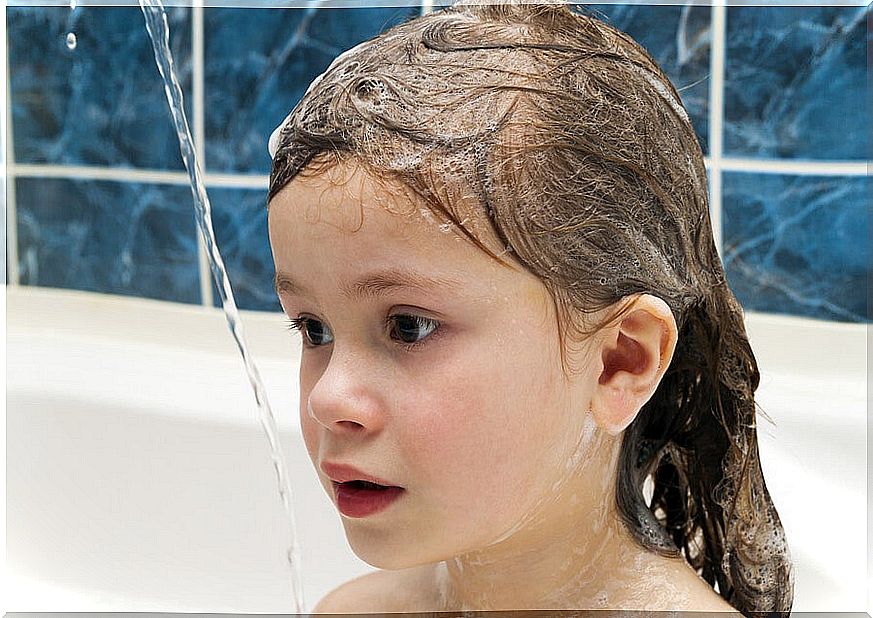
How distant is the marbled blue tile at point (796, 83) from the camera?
33.2 inches

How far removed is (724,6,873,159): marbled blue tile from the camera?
2.77 ft

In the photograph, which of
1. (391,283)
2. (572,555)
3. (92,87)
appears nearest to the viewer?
(391,283)

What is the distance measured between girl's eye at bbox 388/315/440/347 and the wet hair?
6 centimetres

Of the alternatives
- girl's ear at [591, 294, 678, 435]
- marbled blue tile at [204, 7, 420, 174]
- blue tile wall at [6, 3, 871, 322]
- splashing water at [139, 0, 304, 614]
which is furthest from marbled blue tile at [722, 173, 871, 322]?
splashing water at [139, 0, 304, 614]

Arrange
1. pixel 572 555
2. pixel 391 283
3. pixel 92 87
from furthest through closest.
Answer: pixel 92 87 < pixel 572 555 < pixel 391 283

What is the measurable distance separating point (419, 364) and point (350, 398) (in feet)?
0.16

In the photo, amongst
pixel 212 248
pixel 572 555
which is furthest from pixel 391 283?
pixel 212 248

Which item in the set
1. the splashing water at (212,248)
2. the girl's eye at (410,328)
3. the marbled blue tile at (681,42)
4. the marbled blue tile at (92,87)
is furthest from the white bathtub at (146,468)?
the marbled blue tile at (681,42)

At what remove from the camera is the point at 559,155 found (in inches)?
26.0

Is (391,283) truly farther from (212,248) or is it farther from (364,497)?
(212,248)

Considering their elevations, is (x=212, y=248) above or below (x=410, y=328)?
above

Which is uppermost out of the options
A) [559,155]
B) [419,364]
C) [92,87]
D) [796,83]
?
[92,87]

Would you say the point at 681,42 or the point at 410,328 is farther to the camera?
the point at 681,42

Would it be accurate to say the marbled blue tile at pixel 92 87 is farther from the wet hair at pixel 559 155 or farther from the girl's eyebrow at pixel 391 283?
the girl's eyebrow at pixel 391 283
